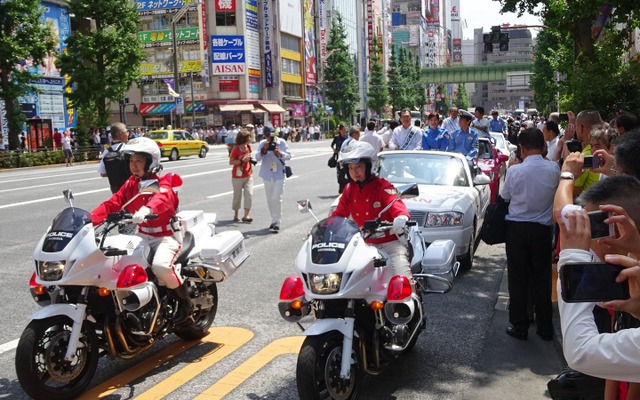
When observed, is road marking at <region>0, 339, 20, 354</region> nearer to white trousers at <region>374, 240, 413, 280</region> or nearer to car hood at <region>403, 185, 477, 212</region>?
white trousers at <region>374, 240, 413, 280</region>

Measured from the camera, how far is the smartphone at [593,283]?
73.7 inches

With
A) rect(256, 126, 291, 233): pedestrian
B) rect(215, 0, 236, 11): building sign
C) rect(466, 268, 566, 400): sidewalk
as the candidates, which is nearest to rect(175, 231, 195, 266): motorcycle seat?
rect(466, 268, 566, 400): sidewalk

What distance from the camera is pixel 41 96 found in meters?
42.8

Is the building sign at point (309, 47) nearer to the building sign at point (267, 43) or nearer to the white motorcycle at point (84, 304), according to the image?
the building sign at point (267, 43)

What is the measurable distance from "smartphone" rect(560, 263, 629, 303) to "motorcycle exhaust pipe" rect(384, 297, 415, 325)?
9.06ft

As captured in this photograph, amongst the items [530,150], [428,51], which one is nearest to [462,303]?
[530,150]

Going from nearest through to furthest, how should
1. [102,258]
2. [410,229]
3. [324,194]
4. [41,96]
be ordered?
[102,258]
[410,229]
[324,194]
[41,96]

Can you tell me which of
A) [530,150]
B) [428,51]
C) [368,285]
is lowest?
[368,285]

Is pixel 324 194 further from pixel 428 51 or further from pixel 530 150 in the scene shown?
pixel 428 51

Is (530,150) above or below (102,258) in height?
above

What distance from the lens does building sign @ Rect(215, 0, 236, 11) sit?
72.4 metres

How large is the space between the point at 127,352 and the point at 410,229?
2.32 metres

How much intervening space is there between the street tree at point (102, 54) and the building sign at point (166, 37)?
96.8 ft

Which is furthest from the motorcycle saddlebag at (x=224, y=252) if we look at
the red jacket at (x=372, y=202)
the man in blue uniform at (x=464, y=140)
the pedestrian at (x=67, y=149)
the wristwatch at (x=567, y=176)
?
the pedestrian at (x=67, y=149)
